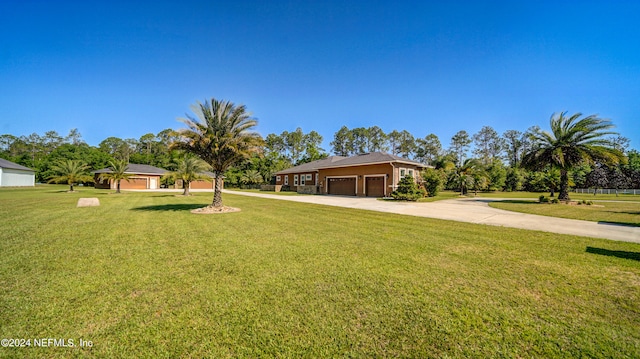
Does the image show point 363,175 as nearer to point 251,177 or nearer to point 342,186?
point 342,186

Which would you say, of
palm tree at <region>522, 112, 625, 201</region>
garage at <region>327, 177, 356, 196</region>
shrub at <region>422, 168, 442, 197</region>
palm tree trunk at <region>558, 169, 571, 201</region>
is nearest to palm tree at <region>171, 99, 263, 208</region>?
garage at <region>327, 177, 356, 196</region>

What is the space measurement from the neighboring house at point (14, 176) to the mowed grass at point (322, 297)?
48.5 metres

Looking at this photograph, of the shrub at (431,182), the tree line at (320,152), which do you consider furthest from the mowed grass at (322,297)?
the tree line at (320,152)

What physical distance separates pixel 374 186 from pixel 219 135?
16.2 m

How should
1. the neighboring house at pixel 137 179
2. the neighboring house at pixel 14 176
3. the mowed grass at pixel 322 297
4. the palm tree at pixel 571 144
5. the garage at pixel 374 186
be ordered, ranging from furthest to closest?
the neighboring house at pixel 137 179, the neighboring house at pixel 14 176, the garage at pixel 374 186, the palm tree at pixel 571 144, the mowed grass at pixel 322 297

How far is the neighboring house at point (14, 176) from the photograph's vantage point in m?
36.1

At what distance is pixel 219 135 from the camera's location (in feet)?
39.4

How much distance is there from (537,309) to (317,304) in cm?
276

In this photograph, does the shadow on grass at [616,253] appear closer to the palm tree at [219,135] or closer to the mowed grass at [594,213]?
the mowed grass at [594,213]

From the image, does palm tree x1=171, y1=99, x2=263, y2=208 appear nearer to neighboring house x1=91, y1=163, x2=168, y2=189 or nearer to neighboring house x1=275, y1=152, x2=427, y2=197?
neighboring house x1=275, y1=152, x2=427, y2=197

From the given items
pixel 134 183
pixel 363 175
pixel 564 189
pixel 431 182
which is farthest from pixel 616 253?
pixel 134 183

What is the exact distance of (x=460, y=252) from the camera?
5.50 m

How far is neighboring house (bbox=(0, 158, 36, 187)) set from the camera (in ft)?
119

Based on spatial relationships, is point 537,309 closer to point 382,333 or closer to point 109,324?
point 382,333
